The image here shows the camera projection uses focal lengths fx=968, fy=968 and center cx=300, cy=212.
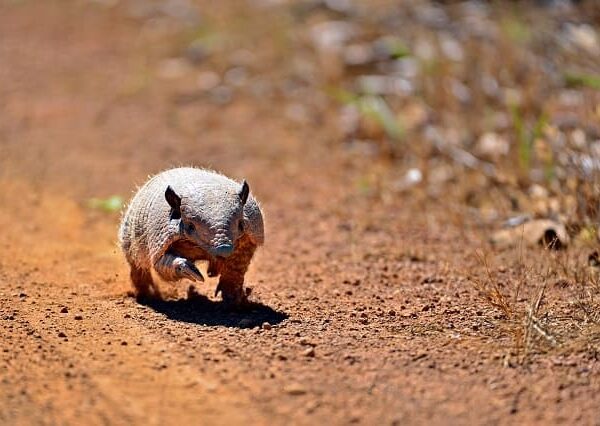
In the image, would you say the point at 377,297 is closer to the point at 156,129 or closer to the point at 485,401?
the point at 485,401

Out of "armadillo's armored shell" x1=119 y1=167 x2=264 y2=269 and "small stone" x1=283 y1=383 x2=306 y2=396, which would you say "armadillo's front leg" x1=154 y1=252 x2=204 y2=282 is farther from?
"small stone" x1=283 y1=383 x2=306 y2=396

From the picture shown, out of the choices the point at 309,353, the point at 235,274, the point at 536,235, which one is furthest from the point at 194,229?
the point at 536,235

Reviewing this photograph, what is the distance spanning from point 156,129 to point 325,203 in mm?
2801

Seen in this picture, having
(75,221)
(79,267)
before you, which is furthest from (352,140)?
(79,267)

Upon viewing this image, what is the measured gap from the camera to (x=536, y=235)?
251 inches

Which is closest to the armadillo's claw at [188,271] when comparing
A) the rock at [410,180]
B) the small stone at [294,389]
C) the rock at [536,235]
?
the small stone at [294,389]

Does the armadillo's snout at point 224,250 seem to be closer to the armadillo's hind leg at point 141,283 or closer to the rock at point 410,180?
the armadillo's hind leg at point 141,283

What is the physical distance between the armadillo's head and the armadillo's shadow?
0.39 m

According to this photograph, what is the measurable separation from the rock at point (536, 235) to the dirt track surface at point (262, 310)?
24cm

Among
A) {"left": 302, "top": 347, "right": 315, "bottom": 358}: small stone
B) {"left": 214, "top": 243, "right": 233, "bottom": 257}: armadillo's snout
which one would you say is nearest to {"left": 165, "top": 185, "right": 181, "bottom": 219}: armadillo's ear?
{"left": 214, "top": 243, "right": 233, "bottom": 257}: armadillo's snout

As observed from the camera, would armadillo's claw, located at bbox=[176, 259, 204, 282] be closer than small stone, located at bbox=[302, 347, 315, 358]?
No

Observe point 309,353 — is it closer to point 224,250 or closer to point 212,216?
point 224,250

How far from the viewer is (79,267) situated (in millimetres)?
6176

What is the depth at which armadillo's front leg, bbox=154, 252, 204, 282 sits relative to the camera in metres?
4.85
